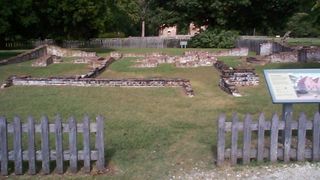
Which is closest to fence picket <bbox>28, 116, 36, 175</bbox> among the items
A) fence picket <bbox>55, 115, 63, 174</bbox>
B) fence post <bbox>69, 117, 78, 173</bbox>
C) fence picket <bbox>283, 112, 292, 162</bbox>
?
fence picket <bbox>55, 115, 63, 174</bbox>

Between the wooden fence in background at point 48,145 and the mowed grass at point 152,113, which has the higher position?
the wooden fence in background at point 48,145

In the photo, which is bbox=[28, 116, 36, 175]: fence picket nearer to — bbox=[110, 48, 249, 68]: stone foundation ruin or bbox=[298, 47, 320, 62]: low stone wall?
bbox=[110, 48, 249, 68]: stone foundation ruin

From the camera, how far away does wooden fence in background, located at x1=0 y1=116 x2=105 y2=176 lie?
686 cm

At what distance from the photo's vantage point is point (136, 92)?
15.5 meters

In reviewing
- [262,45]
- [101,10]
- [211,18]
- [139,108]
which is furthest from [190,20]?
[139,108]

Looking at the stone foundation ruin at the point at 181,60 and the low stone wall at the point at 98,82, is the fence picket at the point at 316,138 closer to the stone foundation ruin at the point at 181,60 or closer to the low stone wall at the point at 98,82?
the low stone wall at the point at 98,82

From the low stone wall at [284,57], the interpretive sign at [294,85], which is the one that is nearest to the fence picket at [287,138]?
the interpretive sign at [294,85]

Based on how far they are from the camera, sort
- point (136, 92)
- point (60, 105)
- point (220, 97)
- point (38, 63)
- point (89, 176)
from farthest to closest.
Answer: point (38, 63) < point (136, 92) < point (220, 97) < point (60, 105) < point (89, 176)

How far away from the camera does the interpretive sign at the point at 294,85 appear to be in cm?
780

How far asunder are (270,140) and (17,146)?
389cm

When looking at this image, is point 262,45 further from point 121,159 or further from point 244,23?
point 121,159

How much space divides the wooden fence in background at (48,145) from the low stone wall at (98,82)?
909 cm

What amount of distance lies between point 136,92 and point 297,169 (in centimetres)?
892

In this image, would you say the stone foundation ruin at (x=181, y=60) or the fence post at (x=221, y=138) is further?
the stone foundation ruin at (x=181, y=60)
